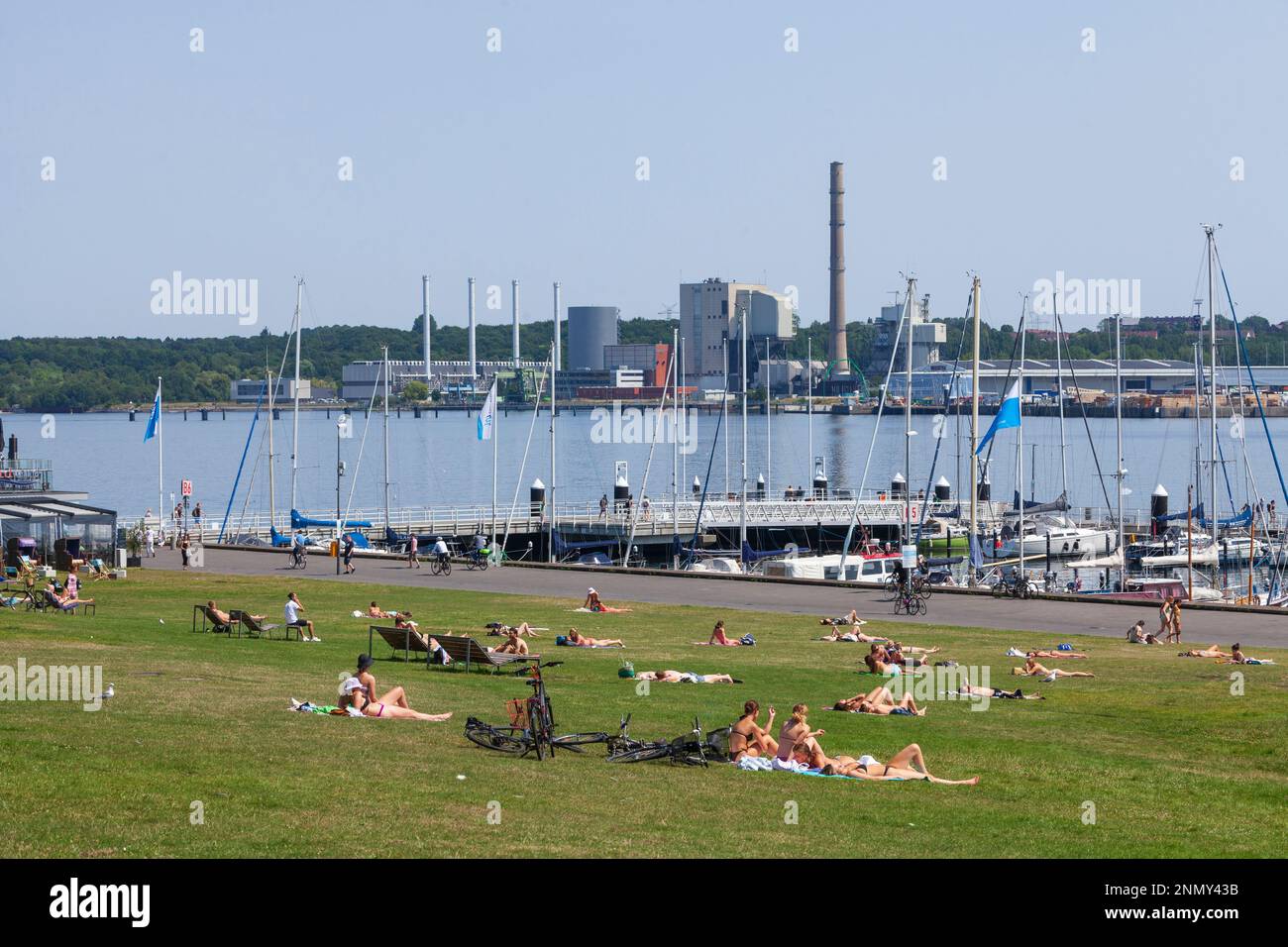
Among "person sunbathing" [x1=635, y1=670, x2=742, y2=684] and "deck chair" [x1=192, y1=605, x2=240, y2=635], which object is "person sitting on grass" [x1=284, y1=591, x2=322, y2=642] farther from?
"person sunbathing" [x1=635, y1=670, x2=742, y2=684]

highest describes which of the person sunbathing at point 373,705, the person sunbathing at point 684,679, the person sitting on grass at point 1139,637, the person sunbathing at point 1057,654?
the person sunbathing at point 373,705

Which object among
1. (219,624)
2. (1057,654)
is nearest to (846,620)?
(1057,654)

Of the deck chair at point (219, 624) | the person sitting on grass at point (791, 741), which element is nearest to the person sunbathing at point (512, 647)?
the deck chair at point (219, 624)

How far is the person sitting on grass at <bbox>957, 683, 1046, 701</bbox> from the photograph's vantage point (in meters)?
23.6

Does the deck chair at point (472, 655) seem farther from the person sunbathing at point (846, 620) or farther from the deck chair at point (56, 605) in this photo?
the deck chair at point (56, 605)

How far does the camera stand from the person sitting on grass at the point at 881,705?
70.5 feet

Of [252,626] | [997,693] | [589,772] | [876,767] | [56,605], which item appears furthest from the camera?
[56,605]

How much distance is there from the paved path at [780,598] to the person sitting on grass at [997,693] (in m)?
9.48

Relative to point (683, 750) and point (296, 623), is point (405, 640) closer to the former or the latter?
point (296, 623)

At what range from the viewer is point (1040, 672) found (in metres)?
26.5

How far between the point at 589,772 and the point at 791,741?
253 cm

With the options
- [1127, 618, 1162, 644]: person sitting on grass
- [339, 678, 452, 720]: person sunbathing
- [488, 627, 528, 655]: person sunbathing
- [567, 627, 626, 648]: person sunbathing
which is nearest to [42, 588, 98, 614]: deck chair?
[567, 627, 626, 648]: person sunbathing

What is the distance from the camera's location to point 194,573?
150 feet

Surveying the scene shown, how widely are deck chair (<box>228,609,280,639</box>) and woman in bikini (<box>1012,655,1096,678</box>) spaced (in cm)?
1333
